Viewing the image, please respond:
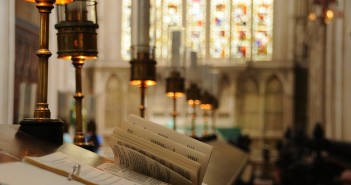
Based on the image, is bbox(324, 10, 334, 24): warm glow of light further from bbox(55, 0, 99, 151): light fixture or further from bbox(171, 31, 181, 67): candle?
bbox(55, 0, 99, 151): light fixture

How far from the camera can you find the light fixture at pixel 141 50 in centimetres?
457

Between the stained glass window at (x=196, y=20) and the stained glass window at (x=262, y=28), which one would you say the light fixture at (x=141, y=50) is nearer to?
the stained glass window at (x=196, y=20)

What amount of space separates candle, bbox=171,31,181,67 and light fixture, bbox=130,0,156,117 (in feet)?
6.51

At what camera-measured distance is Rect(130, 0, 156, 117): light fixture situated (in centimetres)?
457

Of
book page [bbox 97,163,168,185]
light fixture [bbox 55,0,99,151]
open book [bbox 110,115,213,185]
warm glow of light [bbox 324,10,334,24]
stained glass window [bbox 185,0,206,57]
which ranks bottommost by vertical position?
book page [bbox 97,163,168,185]

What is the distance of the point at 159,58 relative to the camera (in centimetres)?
2683

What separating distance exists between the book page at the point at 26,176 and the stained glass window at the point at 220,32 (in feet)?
84.3

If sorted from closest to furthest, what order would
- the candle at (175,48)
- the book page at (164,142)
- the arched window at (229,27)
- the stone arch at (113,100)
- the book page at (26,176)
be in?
the book page at (26,176) < the book page at (164,142) < the candle at (175,48) < the stone arch at (113,100) < the arched window at (229,27)

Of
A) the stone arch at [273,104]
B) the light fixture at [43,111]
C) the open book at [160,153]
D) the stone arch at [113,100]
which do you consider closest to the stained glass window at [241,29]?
the stone arch at [273,104]

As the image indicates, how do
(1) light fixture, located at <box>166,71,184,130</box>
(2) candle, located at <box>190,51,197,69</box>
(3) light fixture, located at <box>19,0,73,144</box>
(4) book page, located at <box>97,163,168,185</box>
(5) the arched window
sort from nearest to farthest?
(4) book page, located at <box>97,163,168,185</box>
(3) light fixture, located at <box>19,0,73,144</box>
(1) light fixture, located at <box>166,71,184,130</box>
(2) candle, located at <box>190,51,197,69</box>
(5) the arched window

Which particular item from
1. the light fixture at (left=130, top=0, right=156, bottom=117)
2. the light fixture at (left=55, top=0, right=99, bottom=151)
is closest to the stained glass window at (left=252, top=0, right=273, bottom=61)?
the light fixture at (left=130, top=0, right=156, bottom=117)

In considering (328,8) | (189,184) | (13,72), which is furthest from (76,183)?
(328,8)

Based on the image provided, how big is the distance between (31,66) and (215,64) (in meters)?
20.8

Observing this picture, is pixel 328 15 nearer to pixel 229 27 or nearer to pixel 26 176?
pixel 26 176
